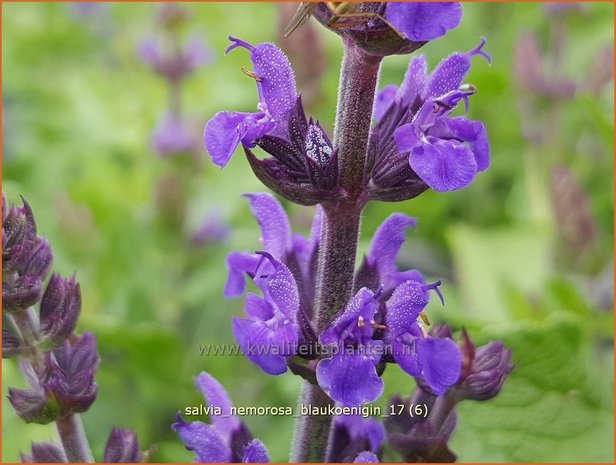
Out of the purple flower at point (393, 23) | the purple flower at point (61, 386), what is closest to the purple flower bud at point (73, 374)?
the purple flower at point (61, 386)

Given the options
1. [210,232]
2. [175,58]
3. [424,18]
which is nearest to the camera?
[424,18]

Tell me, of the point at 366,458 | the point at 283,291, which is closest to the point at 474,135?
the point at 283,291

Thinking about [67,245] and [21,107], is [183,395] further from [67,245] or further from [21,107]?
[21,107]

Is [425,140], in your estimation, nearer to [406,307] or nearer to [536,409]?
[406,307]

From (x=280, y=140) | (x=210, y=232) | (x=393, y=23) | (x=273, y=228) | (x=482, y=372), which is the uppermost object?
(x=393, y=23)

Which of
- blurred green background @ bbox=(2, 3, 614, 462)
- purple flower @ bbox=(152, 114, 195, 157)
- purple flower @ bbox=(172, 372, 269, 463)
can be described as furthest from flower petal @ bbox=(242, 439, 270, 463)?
purple flower @ bbox=(152, 114, 195, 157)

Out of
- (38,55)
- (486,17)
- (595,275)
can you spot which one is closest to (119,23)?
(38,55)

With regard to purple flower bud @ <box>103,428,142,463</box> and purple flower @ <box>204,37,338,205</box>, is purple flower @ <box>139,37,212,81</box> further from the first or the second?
purple flower bud @ <box>103,428,142,463</box>
